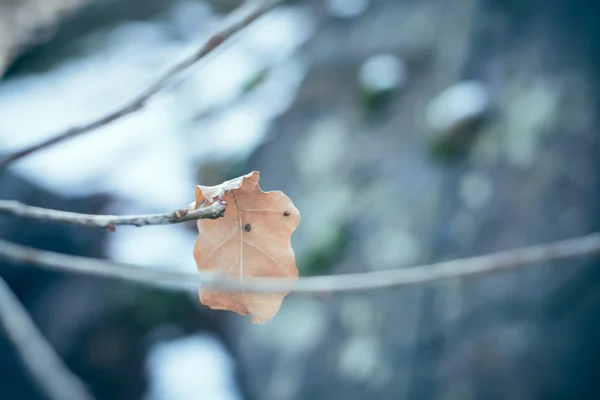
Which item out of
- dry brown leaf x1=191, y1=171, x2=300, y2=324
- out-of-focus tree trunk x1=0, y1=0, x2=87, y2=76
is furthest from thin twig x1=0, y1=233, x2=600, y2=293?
out-of-focus tree trunk x1=0, y1=0, x2=87, y2=76

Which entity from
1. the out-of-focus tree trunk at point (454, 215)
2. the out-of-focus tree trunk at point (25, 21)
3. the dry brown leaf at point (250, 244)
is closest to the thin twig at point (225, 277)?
the dry brown leaf at point (250, 244)

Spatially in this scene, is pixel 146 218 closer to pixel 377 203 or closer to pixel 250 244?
pixel 250 244

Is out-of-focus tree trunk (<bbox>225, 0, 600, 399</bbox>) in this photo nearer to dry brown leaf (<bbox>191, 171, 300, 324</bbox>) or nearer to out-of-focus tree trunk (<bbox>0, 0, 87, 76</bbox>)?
dry brown leaf (<bbox>191, 171, 300, 324</bbox>)

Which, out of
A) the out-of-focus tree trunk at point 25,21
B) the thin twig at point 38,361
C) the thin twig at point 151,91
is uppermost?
the out-of-focus tree trunk at point 25,21

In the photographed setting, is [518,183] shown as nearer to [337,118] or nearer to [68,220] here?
[337,118]

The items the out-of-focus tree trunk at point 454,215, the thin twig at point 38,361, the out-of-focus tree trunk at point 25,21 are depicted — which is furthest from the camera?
the out-of-focus tree trunk at point 25,21

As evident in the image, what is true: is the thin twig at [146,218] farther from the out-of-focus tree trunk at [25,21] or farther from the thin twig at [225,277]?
the out-of-focus tree trunk at [25,21]

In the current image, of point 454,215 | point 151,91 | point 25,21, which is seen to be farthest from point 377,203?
point 25,21
